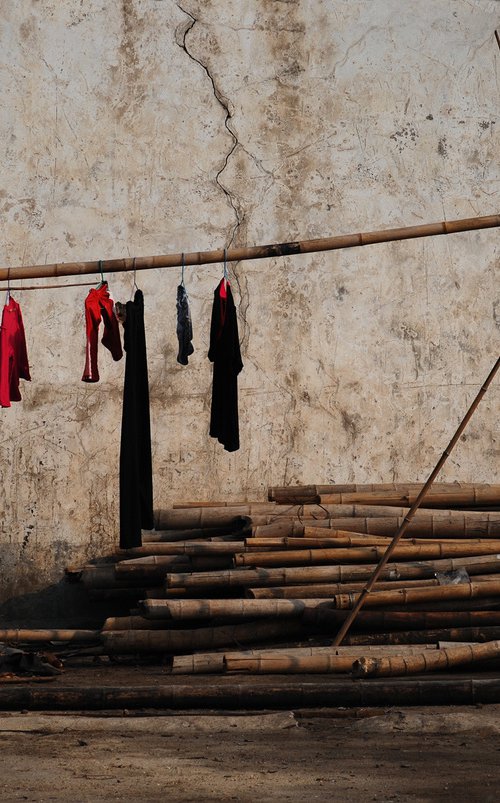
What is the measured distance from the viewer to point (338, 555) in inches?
341

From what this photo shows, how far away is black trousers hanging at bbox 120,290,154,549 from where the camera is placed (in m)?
7.61

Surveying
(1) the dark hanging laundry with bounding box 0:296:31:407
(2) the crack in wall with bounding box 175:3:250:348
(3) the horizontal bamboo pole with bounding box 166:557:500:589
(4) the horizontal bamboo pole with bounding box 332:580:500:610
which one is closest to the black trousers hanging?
(1) the dark hanging laundry with bounding box 0:296:31:407

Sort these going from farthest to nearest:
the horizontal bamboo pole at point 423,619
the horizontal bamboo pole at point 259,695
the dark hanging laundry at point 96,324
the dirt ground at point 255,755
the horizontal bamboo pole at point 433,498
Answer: the horizontal bamboo pole at point 433,498, the horizontal bamboo pole at point 423,619, the dark hanging laundry at point 96,324, the horizontal bamboo pole at point 259,695, the dirt ground at point 255,755

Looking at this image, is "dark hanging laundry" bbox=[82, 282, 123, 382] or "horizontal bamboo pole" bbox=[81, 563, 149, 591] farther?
"horizontal bamboo pole" bbox=[81, 563, 149, 591]

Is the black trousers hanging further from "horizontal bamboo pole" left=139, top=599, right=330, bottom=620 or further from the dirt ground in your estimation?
the dirt ground

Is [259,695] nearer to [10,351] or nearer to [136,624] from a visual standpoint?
[136,624]

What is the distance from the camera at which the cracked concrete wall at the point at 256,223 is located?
10195 mm

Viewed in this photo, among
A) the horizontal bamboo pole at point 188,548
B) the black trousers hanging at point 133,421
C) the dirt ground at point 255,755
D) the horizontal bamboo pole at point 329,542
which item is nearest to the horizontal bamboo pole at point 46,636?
A: the horizontal bamboo pole at point 188,548

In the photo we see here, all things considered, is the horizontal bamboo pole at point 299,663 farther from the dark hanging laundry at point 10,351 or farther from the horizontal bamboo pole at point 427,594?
the dark hanging laundry at point 10,351

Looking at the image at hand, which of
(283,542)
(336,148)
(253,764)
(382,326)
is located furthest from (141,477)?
(336,148)

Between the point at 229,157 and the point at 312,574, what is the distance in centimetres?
406

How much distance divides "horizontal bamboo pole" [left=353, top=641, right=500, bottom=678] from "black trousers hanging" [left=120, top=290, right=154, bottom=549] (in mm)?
1703

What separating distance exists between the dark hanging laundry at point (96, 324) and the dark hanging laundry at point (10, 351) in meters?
0.50

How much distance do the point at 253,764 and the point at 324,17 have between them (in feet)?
23.8
